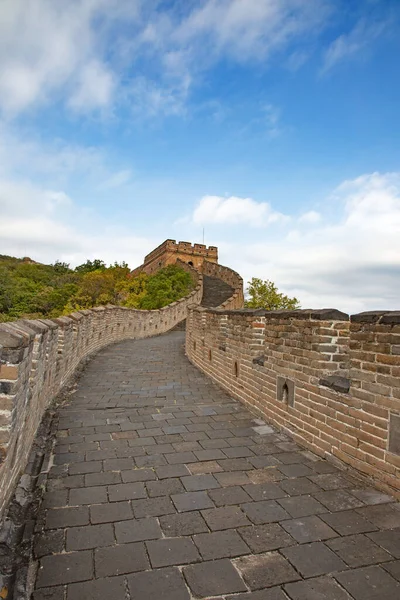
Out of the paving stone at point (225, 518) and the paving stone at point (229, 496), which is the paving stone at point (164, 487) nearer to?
the paving stone at point (229, 496)

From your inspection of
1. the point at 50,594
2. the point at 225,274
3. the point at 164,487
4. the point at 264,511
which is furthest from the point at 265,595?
the point at 225,274

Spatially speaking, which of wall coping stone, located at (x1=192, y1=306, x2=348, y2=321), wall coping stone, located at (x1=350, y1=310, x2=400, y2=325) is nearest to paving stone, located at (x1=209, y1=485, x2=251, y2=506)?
wall coping stone, located at (x1=350, y1=310, x2=400, y2=325)

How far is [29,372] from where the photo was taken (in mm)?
3203

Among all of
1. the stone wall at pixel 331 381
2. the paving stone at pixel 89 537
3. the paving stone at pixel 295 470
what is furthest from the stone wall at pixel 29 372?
the stone wall at pixel 331 381

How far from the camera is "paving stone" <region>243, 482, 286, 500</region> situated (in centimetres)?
295

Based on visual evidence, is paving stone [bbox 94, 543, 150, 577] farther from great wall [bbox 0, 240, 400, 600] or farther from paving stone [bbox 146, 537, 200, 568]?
great wall [bbox 0, 240, 400, 600]

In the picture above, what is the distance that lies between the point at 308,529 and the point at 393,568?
51 cm

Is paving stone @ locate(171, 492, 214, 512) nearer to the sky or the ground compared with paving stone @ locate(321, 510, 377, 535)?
nearer to the ground

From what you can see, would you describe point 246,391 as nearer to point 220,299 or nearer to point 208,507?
point 208,507

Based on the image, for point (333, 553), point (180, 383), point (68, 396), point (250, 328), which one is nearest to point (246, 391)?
point (250, 328)

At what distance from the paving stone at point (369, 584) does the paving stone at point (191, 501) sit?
1.00 m

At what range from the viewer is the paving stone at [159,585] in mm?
1923

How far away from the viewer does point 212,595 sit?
6.35 ft

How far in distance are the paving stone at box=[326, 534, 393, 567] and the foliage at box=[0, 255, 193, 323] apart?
2336 centimetres
